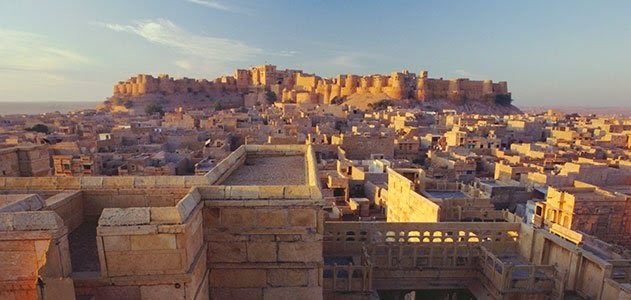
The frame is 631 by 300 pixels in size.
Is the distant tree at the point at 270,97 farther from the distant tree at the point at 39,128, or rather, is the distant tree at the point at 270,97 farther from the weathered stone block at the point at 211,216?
the weathered stone block at the point at 211,216

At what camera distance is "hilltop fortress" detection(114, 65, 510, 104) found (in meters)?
89.4

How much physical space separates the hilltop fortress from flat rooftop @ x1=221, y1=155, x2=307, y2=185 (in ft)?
256

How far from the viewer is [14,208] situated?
3.87m

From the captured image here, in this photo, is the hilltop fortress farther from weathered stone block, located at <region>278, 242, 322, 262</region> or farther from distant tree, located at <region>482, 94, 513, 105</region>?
weathered stone block, located at <region>278, 242, 322, 262</region>

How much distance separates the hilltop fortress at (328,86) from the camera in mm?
89375

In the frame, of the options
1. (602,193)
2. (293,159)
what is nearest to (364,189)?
(602,193)

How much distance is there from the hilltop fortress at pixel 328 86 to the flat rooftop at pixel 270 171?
78136mm

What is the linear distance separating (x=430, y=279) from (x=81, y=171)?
72.1 feet

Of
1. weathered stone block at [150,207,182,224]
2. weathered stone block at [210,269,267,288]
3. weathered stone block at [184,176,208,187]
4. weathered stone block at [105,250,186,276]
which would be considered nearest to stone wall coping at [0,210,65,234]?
weathered stone block at [105,250,186,276]

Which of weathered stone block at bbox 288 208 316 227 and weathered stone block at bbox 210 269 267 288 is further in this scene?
weathered stone block at bbox 210 269 267 288

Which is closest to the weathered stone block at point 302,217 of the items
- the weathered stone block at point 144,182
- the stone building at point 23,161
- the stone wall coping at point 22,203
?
the weathered stone block at point 144,182

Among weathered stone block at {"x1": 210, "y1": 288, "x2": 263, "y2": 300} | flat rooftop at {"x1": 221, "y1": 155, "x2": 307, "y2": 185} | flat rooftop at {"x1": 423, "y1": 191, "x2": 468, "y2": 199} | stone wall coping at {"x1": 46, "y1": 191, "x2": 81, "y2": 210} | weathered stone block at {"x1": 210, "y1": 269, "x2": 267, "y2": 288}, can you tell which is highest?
stone wall coping at {"x1": 46, "y1": 191, "x2": 81, "y2": 210}

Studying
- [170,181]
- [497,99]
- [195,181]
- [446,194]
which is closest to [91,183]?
[170,181]

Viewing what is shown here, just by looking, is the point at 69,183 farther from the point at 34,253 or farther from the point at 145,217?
the point at 145,217
